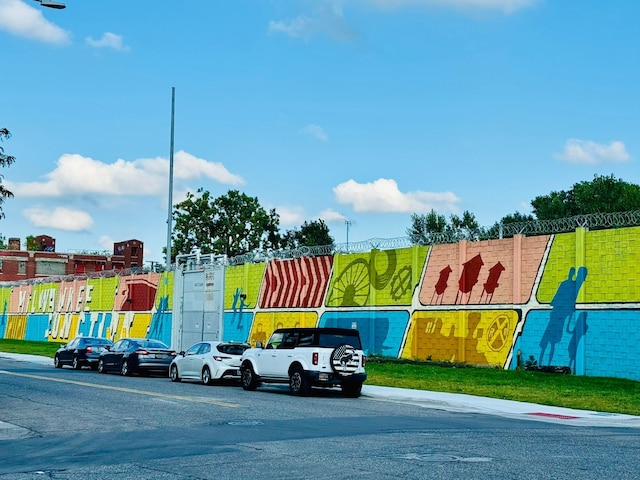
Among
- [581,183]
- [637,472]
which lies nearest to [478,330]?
[637,472]

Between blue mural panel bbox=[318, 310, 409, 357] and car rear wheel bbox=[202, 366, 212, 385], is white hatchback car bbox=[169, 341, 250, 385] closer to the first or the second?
car rear wheel bbox=[202, 366, 212, 385]

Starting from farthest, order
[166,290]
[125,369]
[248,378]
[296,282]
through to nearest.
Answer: [166,290], [296,282], [125,369], [248,378]

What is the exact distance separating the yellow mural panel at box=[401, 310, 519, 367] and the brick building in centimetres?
9595

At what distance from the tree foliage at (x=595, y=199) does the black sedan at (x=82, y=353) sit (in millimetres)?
41714

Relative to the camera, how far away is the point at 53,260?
444 ft

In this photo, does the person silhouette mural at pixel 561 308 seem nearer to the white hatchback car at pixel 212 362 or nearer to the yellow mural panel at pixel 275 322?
the white hatchback car at pixel 212 362

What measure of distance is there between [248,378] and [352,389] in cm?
364

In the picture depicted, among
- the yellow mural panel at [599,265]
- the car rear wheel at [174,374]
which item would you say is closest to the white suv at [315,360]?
the car rear wheel at [174,374]

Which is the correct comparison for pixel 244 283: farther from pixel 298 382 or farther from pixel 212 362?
pixel 298 382

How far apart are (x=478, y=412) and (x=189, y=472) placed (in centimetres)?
1090

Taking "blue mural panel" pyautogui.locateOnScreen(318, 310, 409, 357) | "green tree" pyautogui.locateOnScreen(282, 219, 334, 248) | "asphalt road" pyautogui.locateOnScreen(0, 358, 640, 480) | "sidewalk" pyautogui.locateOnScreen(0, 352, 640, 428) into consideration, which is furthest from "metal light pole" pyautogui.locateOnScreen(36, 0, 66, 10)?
"green tree" pyautogui.locateOnScreen(282, 219, 334, 248)

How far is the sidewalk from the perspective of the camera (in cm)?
1869

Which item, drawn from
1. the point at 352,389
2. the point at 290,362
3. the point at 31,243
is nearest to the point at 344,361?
the point at 352,389

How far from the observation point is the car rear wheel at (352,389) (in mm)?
24361
